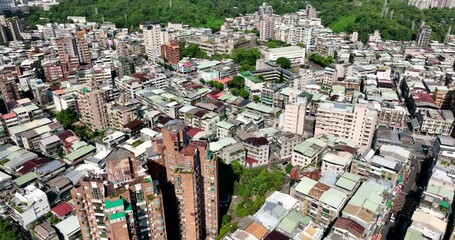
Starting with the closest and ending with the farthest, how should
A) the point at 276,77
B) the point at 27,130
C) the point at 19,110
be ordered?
the point at 27,130 → the point at 19,110 → the point at 276,77

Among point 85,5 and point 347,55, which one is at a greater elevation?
point 85,5

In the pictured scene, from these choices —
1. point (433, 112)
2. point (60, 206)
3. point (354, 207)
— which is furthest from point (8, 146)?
point (433, 112)

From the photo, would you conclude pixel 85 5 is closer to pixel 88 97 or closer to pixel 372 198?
pixel 88 97

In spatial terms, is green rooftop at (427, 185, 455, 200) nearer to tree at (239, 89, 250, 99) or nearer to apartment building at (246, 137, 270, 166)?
apartment building at (246, 137, 270, 166)

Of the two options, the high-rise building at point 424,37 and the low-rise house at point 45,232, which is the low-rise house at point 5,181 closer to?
the low-rise house at point 45,232

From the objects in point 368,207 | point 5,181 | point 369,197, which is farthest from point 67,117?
point 368,207

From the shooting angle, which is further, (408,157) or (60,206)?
(408,157)

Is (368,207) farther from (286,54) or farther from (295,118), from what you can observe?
(286,54)
